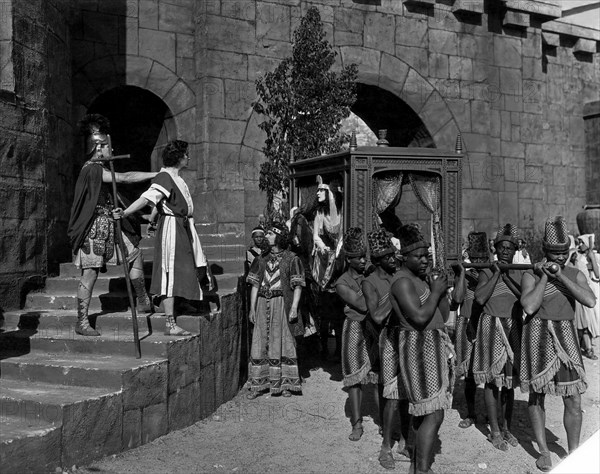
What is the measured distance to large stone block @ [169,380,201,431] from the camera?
5574 millimetres

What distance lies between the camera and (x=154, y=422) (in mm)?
5344

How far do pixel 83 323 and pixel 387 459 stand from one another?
9.66 ft

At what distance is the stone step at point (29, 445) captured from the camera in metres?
4.16

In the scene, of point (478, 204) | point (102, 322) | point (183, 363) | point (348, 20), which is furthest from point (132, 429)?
point (478, 204)

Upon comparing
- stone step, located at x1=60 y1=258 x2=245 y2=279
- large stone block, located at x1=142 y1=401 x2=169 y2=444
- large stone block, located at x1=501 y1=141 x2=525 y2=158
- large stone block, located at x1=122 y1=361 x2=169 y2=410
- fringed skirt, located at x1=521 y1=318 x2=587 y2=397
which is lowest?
large stone block, located at x1=142 y1=401 x2=169 y2=444

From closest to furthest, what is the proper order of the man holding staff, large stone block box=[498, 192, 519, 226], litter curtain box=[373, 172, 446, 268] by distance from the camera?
the man holding staff → litter curtain box=[373, 172, 446, 268] → large stone block box=[498, 192, 519, 226]

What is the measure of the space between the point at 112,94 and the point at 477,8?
6577 millimetres

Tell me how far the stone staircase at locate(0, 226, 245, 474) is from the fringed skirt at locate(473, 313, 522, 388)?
8.38 ft

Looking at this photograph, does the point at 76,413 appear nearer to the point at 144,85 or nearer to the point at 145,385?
the point at 145,385

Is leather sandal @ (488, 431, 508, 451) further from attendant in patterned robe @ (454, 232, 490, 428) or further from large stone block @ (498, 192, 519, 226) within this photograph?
large stone block @ (498, 192, 519, 226)

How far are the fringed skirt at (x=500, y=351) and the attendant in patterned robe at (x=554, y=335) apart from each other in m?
0.39

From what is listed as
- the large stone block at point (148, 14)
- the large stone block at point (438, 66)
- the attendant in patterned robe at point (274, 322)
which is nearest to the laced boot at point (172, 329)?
the attendant in patterned robe at point (274, 322)

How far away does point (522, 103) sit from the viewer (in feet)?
41.1

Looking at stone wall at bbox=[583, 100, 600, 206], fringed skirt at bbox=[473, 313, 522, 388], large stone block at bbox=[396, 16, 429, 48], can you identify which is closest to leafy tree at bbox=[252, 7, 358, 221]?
large stone block at bbox=[396, 16, 429, 48]
